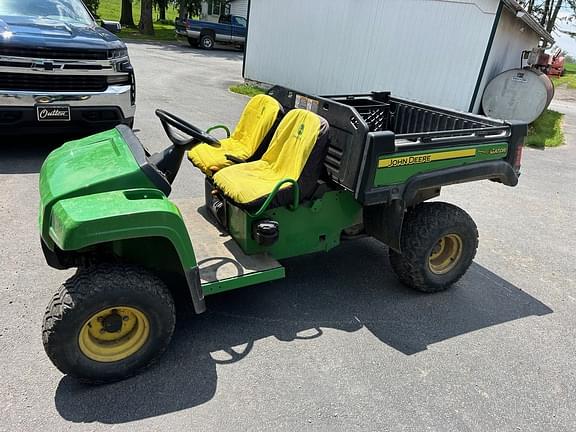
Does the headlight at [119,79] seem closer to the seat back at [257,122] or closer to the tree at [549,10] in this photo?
the seat back at [257,122]

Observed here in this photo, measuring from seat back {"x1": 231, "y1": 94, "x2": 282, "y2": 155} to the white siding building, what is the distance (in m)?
8.18

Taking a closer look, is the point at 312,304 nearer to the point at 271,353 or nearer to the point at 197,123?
the point at 271,353

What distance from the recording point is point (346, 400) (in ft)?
8.62

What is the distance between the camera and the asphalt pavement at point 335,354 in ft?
8.11

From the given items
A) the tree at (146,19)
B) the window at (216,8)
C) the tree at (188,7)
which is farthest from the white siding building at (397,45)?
the window at (216,8)

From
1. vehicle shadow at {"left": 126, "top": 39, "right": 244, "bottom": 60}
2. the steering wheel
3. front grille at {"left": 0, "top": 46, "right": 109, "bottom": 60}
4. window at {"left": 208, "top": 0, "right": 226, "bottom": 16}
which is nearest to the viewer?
the steering wheel

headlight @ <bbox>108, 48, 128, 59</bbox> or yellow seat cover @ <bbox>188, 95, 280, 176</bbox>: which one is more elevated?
headlight @ <bbox>108, 48, 128, 59</bbox>

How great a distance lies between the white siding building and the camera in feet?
35.0

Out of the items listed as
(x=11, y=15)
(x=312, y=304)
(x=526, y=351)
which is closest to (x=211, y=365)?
(x=312, y=304)

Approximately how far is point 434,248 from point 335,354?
4.35ft

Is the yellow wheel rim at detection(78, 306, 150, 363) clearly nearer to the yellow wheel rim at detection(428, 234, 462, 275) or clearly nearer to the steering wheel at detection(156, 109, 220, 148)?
the steering wheel at detection(156, 109, 220, 148)

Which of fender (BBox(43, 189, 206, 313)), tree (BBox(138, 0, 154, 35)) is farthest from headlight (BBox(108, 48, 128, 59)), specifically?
tree (BBox(138, 0, 154, 35))

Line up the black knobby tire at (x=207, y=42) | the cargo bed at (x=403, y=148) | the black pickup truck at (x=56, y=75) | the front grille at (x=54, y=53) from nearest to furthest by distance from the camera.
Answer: the cargo bed at (x=403, y=148)
the front grille at (x=54, y=53)
the black pickup truck at (x=56, y=75)
the black knobby tire at (x=207, y=42)

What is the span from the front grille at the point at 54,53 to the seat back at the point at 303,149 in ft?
10.6
